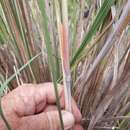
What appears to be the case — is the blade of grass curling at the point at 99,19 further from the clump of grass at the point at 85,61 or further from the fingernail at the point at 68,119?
the fingernail at the point at 68,119

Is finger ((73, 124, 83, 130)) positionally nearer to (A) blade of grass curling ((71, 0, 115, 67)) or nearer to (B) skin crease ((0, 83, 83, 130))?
(B) skin crease ((0, 83, 83, 130))

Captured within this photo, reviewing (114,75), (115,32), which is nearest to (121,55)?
(114,75)

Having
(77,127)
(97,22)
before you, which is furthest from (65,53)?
(77,127)

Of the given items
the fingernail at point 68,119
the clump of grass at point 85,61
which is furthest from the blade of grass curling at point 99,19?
the fingernail at point 68,119

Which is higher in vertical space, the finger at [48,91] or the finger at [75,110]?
the finger at [48,91]

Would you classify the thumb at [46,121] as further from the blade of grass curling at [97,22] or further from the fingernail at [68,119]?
the blade of grass curling at [97,22]

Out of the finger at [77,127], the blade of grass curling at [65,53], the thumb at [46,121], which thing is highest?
the blade of grass curling at [65,53]

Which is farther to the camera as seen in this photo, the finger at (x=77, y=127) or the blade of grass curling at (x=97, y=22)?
the finger at (x=77, y=127)

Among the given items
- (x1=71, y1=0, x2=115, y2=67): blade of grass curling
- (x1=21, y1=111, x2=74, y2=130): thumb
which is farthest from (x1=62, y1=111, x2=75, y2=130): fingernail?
(x1=71, y1=0, x2=115, y2=67): blade of grass curling
